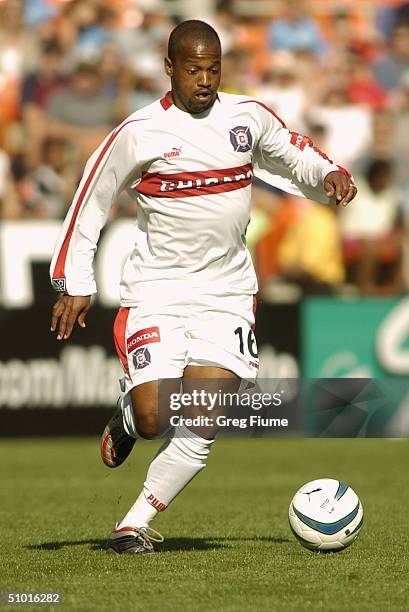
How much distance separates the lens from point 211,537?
6.67 m

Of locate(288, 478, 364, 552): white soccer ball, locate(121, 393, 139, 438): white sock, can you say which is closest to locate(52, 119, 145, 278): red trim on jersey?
locate(121, 393, 139, 438): white sock

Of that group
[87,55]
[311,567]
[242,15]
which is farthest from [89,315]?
[311,567]

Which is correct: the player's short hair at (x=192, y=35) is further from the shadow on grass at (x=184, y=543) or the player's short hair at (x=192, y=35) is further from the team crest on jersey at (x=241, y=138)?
the shadow on grass at (x=184, y=543)

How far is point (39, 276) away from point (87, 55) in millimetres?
3695

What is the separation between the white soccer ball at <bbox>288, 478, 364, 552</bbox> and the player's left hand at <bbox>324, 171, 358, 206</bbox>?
4.70 ft

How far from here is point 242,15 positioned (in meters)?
17.2

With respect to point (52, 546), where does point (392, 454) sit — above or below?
below

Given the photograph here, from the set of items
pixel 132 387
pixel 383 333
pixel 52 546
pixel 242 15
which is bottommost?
pixel 383 333

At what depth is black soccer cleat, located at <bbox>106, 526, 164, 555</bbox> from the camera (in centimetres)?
590

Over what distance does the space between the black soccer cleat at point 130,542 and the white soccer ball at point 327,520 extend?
710 millimetres

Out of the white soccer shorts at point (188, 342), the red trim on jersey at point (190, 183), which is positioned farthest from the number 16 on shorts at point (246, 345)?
the red trim on jersey at point (190, 183)

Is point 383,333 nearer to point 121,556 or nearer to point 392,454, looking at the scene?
→ point 392,454

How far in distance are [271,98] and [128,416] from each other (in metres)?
10.2

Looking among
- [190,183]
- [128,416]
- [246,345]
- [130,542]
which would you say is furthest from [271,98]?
[130,542]
